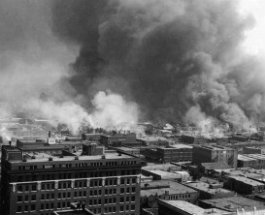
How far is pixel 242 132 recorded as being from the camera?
82.4m

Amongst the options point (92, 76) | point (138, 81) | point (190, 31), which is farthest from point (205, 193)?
point (92, 76)

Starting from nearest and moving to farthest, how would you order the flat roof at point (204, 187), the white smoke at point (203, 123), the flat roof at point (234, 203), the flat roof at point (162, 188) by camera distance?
the flat roof at point (234, 203) → the flat roof at point (162, 188) → the flat roof at point (204, 187) → the white smoke at point (203, 123)

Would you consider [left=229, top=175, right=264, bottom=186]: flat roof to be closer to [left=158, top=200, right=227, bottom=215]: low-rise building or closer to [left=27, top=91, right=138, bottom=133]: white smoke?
[left=158, top=200, right=227, bottom=215]: low-rise building

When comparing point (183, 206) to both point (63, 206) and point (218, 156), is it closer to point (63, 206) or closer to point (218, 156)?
point (63, 206)

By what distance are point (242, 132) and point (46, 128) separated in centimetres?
2750

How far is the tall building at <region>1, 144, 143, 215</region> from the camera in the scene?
103 feet

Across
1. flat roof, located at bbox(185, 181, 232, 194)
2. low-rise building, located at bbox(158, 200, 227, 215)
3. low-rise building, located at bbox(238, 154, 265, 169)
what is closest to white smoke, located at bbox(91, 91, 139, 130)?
low-rise building, located at bbox(238, 154, 265, 169)

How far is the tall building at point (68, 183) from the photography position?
103 feet

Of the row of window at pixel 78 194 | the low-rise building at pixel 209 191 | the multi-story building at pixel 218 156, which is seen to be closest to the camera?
the row of window at pixel 78 194

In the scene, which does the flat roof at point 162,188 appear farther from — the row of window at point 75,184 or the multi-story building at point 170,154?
the multi-story building at point 170,154

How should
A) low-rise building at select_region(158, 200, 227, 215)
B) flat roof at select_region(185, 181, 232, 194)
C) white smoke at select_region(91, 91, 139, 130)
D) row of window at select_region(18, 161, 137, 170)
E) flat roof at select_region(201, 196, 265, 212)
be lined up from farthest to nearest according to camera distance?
white smoke at select_region(91, 91, 139, 130), flat roof at select_region(185, 181, 232, 194), flat roof at select_region(201, 196, 265, 212), low-rise building at select_region(158, 200, 227, 215), row of window at select_region(18, 161, 137, 170)

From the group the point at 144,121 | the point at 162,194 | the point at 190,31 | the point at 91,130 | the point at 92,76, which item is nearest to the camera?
the point at 162,194

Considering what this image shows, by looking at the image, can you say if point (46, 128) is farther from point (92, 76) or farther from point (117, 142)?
point (92, 76)

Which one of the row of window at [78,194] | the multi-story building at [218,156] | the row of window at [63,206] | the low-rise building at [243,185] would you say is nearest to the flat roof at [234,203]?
the low-rise building at [243,185]
